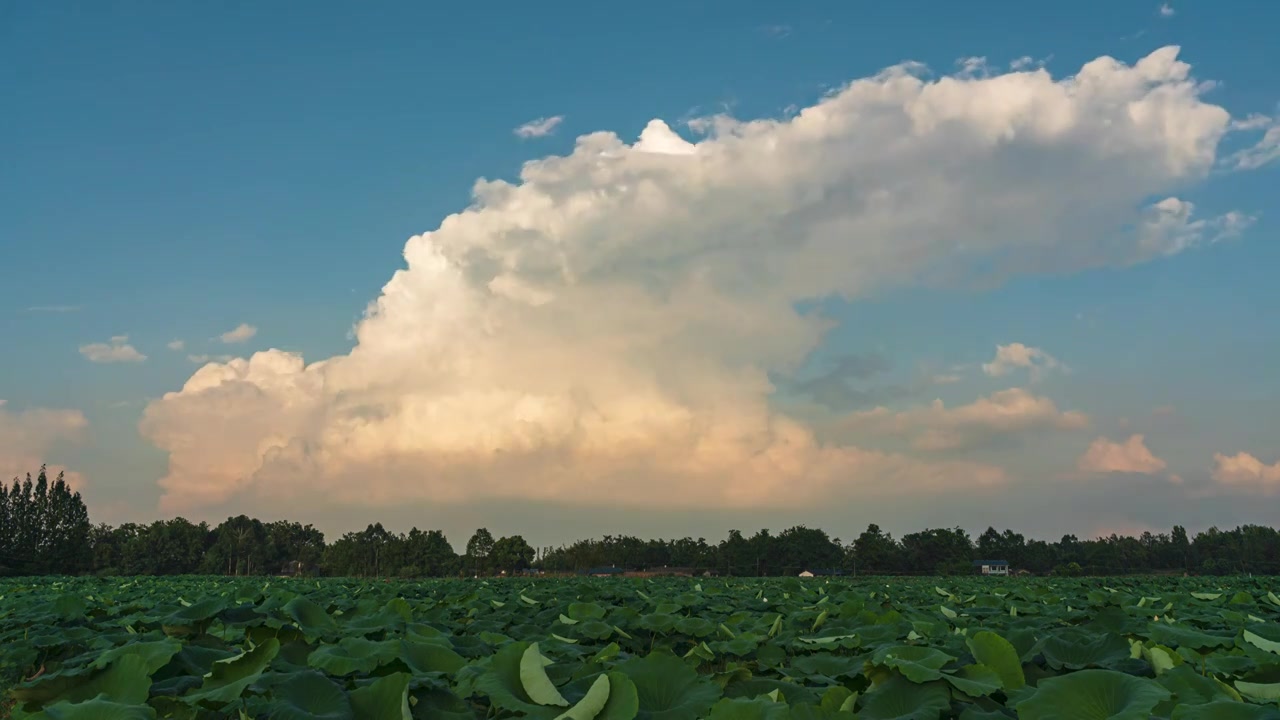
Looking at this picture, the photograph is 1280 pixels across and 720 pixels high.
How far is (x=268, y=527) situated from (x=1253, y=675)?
6327 inches

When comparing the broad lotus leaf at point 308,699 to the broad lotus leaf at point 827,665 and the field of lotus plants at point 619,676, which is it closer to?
the field of lotus plants at point 619,676

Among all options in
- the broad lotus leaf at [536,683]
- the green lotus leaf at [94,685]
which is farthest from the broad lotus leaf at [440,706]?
the green lotus leaf at [94,685]

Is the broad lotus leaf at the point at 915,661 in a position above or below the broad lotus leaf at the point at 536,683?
below

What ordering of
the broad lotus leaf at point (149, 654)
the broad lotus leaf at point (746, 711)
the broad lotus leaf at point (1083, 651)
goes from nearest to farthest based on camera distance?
the broad lotus leaf at point (746, 711) → the broad lotus leaf at point (149, 654) → the broad lotus leaf at point (1083, 651)

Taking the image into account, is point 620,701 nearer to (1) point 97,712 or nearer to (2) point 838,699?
(2) point 838,699

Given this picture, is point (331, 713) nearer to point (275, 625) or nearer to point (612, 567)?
point (275, 625)

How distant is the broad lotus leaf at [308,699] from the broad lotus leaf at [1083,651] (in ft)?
17.8

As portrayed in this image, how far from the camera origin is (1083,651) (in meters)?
6.51

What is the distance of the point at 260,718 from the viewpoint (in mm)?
4410

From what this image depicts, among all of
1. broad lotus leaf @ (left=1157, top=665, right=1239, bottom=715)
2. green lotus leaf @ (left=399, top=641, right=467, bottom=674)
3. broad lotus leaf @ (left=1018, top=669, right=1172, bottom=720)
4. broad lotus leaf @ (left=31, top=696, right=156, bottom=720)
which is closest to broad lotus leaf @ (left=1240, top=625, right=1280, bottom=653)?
broad lotus leaf @ (left=1157, top=665, right=1239, bottom=715)

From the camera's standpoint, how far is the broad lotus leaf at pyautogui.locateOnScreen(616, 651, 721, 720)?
4062 millimetres

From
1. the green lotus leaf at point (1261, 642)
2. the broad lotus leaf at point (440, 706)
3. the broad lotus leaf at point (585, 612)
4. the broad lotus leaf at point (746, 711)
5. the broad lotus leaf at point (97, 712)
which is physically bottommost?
the broad lotus leaf at point (585, 612)

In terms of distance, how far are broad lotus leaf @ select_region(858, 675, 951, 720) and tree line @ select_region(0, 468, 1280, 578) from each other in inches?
4916

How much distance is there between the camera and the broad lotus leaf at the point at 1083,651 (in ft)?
20.9
